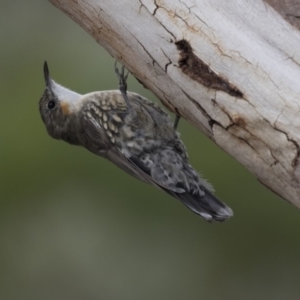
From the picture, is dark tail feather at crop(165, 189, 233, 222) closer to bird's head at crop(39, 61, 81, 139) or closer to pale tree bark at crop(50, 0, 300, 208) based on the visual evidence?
pale tree bark at crop(50, 0, 300, 208)

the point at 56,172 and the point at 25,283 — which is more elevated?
the point at 56,172

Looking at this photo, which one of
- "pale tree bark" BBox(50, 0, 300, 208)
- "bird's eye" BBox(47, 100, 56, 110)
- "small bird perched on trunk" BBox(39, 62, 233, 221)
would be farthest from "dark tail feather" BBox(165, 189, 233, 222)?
"bird's eye" BBox(47, 100, 56, 110)

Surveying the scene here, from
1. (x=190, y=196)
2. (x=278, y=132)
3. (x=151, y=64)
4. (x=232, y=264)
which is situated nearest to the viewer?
(x=278, y=132)

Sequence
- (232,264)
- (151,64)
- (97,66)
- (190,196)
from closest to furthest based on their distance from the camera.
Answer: (151,64), (190,196), (97,66), (232,264)

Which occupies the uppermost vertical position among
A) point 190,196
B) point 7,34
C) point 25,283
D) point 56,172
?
point 190,196

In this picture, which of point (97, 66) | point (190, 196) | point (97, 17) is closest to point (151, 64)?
point (97, 17)

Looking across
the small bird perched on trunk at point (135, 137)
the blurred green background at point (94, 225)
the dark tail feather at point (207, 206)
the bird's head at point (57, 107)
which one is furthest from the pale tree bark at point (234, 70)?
the blurred green background at point (94, 225)

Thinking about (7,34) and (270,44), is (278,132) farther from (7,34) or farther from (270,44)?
(7,34)
